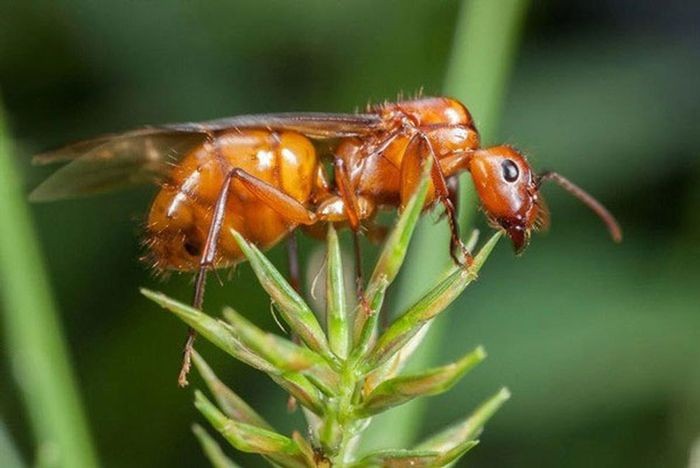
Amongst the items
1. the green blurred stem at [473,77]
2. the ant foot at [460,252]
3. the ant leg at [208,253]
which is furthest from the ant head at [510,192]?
the ant leg at [208,253]

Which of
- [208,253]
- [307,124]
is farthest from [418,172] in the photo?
[208,253]

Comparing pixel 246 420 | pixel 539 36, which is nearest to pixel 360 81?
pixel 539 36

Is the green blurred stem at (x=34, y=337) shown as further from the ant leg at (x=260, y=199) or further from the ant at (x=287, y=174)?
the ant leg at (x=260, y=199)

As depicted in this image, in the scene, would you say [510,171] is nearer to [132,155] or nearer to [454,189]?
[454,189]

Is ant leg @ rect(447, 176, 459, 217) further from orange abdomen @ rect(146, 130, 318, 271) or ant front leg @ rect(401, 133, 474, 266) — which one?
orange abdomen @ rect(146, 130, 318, 271)

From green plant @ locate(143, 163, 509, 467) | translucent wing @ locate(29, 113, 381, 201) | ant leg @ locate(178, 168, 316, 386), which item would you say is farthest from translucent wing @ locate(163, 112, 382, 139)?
Answer: green plant @ locate(143, 163, 509, 467)

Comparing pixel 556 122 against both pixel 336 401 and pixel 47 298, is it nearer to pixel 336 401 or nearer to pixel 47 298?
pixel 47 298
